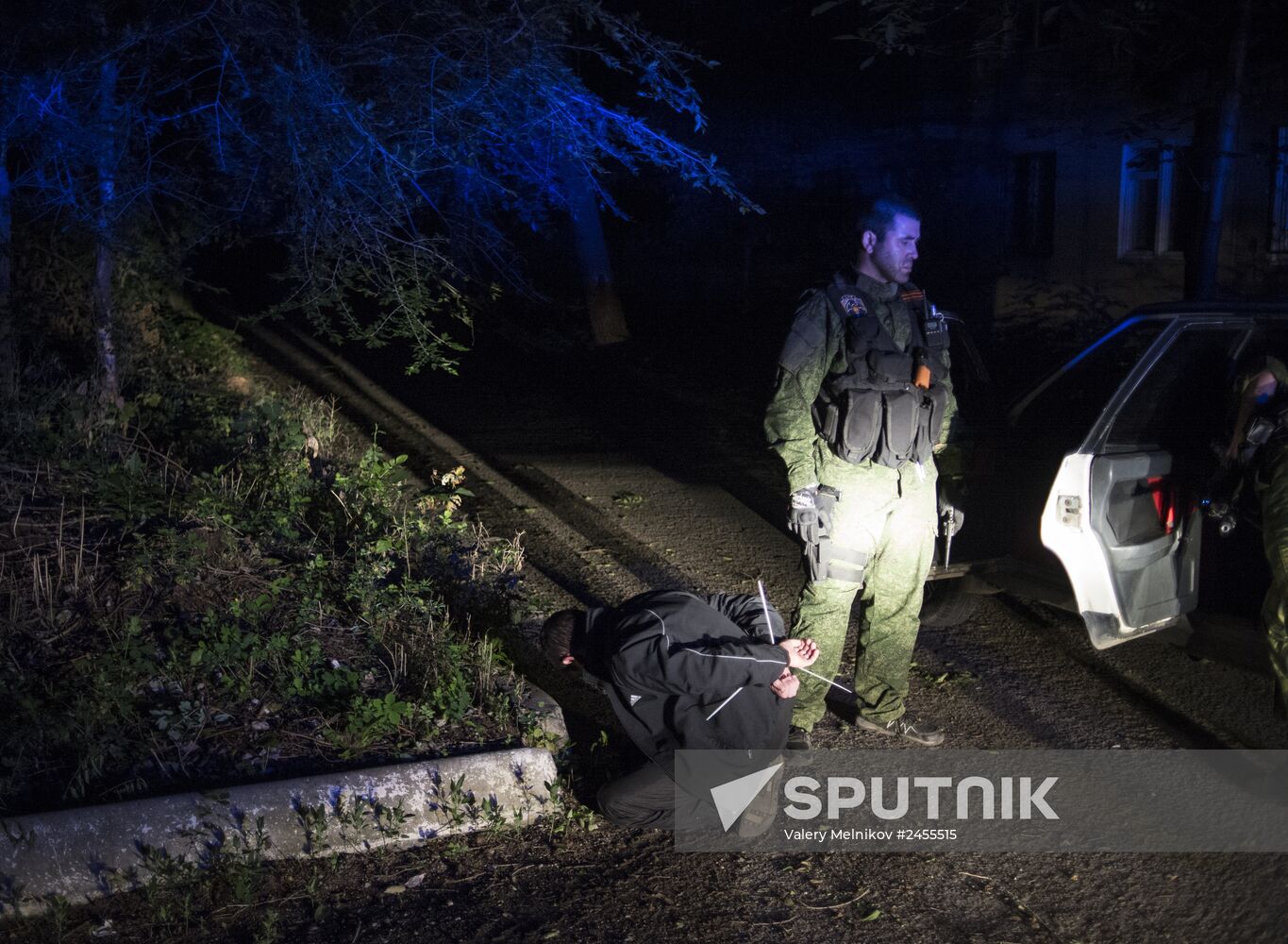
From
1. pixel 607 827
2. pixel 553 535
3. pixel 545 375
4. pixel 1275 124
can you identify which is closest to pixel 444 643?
pixel 607 827

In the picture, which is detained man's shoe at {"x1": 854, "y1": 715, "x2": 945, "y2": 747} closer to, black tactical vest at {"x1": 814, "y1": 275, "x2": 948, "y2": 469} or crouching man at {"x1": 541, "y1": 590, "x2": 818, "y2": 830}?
crouching man at {"x1": 541, "y1": 590, "x2": 818, "y2": 830}

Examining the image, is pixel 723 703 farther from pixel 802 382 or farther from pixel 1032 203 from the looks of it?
pixel 1032 203

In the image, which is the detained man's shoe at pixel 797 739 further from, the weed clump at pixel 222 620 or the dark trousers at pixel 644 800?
the weed clump at pixel 222 620

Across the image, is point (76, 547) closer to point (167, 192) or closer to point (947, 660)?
point (167, 192)

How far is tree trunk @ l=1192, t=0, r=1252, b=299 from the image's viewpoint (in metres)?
8.84

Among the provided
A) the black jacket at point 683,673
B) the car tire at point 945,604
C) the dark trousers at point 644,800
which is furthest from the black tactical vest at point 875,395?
the car tire at point 945,604

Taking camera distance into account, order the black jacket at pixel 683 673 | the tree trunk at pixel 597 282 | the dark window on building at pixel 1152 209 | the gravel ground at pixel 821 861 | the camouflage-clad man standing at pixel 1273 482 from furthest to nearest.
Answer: the tree trunk at pixel 597 282, the dark window on building at pixel 1152 209, the camouflage-clad man standing at pixel 1273 482, the black jacket at pixel 683 673, the gravel ground at pixel 821 861

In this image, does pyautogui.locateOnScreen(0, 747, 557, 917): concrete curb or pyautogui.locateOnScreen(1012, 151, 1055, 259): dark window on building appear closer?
pyautogui.locateOnScreen(0, 747, 557, 917): concrete curb

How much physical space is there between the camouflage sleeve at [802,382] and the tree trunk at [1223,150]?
596 centimetres

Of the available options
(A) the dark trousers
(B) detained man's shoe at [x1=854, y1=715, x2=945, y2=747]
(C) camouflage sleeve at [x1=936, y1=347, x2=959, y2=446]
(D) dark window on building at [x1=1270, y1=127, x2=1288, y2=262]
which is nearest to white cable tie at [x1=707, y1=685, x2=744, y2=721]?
(A) the dark trousers

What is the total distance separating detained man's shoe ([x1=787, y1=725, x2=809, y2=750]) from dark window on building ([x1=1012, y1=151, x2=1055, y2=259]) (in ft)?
43.1

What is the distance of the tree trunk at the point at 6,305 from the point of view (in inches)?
267

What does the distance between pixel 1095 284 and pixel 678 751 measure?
44.5 ft

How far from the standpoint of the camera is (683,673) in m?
3.37
